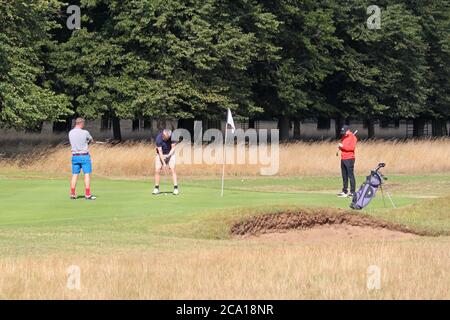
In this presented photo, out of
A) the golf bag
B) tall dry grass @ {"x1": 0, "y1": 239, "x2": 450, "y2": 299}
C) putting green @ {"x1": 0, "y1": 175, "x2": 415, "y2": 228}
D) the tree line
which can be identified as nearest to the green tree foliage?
the tree line

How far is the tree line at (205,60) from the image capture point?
43219 mm

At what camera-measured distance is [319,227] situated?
19.3m

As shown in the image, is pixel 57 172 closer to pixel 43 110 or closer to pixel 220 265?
A: pixel 43 110

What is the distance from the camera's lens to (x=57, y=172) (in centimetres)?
3809

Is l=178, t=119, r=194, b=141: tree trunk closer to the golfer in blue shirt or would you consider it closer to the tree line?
the tree line

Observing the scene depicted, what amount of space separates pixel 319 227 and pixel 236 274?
7.08 metres

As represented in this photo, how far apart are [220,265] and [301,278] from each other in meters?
Result: 1.30

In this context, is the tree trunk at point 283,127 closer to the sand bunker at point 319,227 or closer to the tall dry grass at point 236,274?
the sand bunker at point 319,227

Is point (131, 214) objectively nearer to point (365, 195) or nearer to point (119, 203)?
point (119, 203)

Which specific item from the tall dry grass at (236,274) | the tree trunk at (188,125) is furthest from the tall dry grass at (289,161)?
the tall dry grass at (236,274)

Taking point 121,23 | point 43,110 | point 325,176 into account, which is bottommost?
point 325,176

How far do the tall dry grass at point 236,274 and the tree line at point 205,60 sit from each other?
26144 mm
